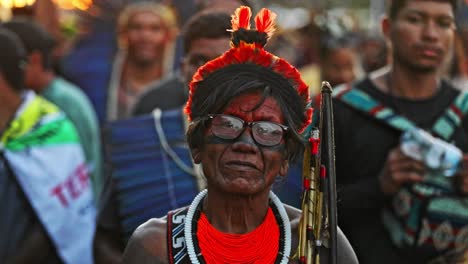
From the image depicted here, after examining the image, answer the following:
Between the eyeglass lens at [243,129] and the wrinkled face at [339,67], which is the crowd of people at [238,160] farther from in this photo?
the wrinkled face at [339,67]

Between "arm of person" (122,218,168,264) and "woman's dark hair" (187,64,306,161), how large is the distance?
33 cm

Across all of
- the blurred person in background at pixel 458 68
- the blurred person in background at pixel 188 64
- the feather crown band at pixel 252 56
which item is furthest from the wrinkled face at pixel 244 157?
the blurred person in background at pixel 458 68

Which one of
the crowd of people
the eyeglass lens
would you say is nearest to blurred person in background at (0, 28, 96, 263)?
the crowd of people

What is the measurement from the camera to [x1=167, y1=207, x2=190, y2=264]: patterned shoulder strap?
4711mm

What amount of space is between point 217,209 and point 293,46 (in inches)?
512

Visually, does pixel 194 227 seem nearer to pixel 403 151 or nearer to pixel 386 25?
pixel 403 151

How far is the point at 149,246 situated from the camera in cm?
474

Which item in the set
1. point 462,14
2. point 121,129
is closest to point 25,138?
point 121,129

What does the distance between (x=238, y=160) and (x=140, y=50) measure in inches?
278

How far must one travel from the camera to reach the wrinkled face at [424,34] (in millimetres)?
7074

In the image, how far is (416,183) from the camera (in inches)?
267

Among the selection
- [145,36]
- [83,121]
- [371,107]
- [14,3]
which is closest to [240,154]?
[371,107]

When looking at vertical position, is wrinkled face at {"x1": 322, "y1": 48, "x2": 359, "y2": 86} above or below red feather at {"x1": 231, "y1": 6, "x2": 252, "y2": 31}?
below

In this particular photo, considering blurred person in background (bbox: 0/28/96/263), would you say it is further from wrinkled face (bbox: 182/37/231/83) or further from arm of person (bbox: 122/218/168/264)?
arm of person (bbox: 122/218/168/264)
